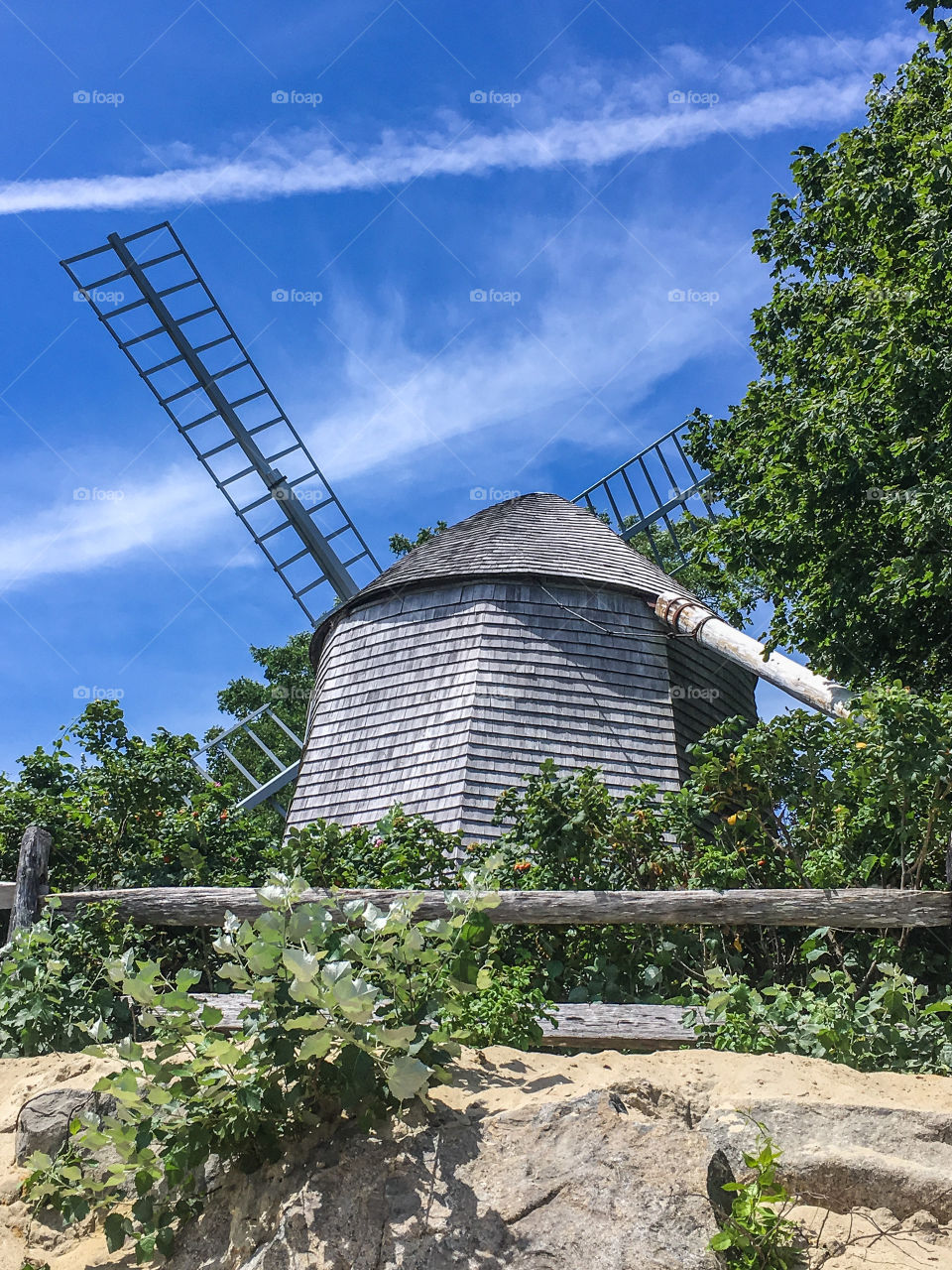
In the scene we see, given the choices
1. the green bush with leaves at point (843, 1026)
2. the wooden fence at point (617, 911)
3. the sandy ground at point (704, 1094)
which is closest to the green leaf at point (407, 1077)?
the sandy ground at point (704, 1094)

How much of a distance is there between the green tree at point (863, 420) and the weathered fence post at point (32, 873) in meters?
6.98

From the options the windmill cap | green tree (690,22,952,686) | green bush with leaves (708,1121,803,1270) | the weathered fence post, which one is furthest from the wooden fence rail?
the windmill cap

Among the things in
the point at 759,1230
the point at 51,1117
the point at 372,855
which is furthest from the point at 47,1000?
the point at 759,1230

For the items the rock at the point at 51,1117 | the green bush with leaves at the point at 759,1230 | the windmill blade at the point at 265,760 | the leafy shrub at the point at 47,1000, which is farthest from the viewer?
the windmill blade at the point at 265,760

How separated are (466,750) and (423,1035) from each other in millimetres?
7825

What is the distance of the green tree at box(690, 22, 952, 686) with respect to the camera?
916 cm

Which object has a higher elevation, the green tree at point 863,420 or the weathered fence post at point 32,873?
the green tree at point 863,420

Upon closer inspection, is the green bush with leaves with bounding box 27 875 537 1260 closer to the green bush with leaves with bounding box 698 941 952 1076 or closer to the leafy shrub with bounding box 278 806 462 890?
the green bush with leaves with bounding box 698 941 952 1076

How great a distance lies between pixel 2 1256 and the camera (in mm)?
2939

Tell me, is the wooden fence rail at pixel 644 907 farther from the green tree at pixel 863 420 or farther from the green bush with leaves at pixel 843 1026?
the green tree at pixel 863 420

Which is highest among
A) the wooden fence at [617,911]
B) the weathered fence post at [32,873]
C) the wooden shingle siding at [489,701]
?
the wooden shingle siding at [489,701]

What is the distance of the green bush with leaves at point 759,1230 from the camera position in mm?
2492

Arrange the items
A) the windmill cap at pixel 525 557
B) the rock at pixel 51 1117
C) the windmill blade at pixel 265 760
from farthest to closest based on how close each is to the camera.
Result: the windmill blade at pixel 265 760
the windmill cap at pixel 525 557
the rock at pixel 51 1117

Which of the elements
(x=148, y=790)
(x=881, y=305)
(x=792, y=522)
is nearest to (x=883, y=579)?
(x=792, y=522)
